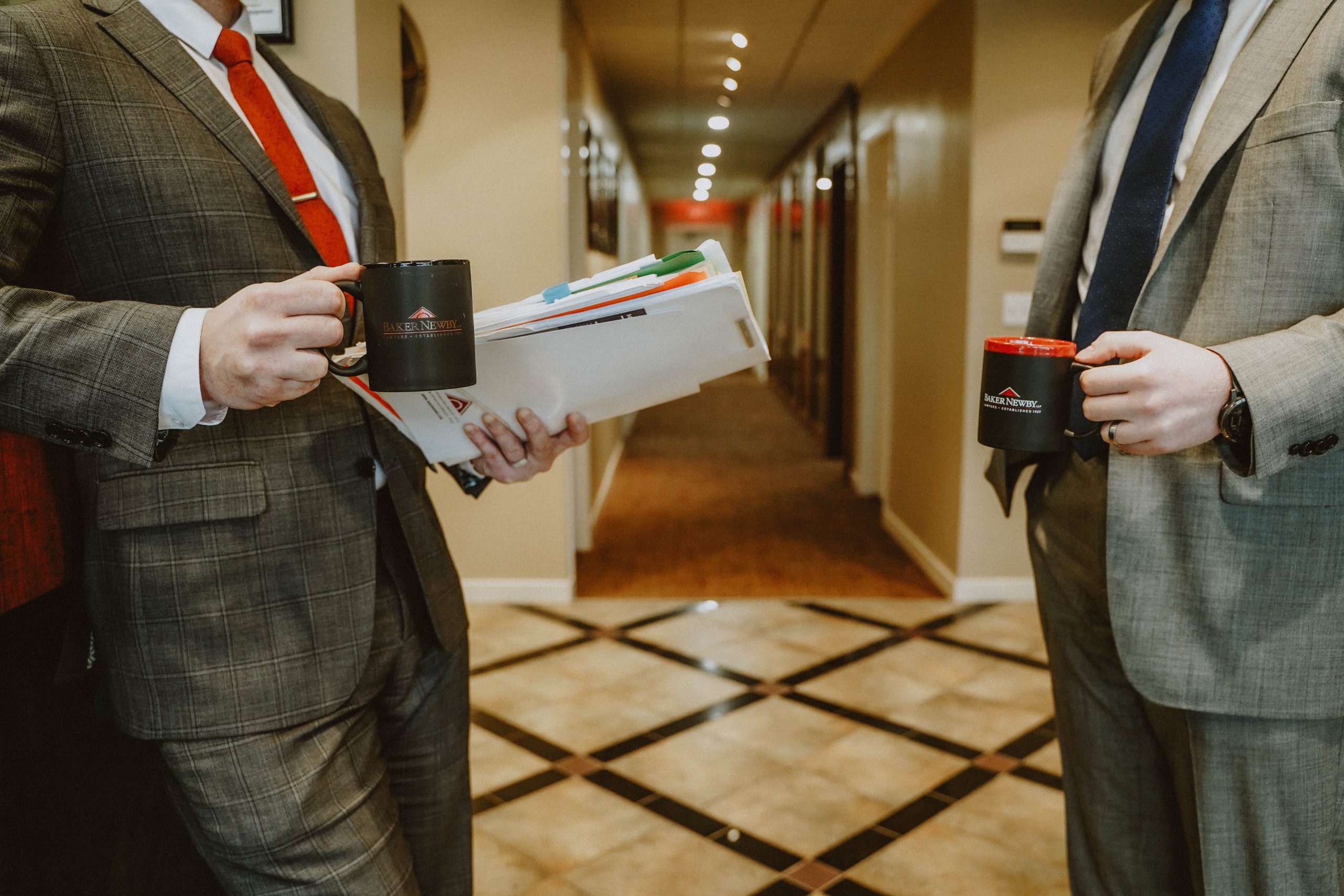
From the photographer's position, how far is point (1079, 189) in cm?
127

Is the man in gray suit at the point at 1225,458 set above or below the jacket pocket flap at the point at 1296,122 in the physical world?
below

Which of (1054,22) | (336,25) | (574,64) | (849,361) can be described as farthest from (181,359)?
(849,361)

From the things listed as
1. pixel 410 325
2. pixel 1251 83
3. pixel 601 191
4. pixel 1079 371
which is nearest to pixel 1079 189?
pixel 1251 83

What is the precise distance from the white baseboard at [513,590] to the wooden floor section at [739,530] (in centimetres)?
16

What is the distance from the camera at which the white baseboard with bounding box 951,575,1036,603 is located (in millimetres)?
3859

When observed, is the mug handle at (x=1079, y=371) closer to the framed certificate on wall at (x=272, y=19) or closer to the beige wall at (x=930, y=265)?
the framed certificate on wall at (x=272, y=19)

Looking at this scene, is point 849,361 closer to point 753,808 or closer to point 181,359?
point 753,808

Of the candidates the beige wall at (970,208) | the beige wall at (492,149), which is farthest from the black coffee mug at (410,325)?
the beige wall at (970,208)

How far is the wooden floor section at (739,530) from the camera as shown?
4.13 meters

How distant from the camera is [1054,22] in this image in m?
3.55

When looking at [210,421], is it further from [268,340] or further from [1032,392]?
[1032,392]

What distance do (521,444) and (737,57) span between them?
206 inches

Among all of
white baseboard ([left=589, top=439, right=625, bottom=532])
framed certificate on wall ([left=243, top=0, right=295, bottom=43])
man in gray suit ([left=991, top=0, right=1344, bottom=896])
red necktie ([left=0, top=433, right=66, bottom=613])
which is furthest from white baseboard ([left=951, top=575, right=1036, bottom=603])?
red necktie ([left=0, top=433, right=66, bottom=613])

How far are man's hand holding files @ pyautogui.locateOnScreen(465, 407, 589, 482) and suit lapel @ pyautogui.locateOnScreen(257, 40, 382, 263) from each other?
25 centimetres
